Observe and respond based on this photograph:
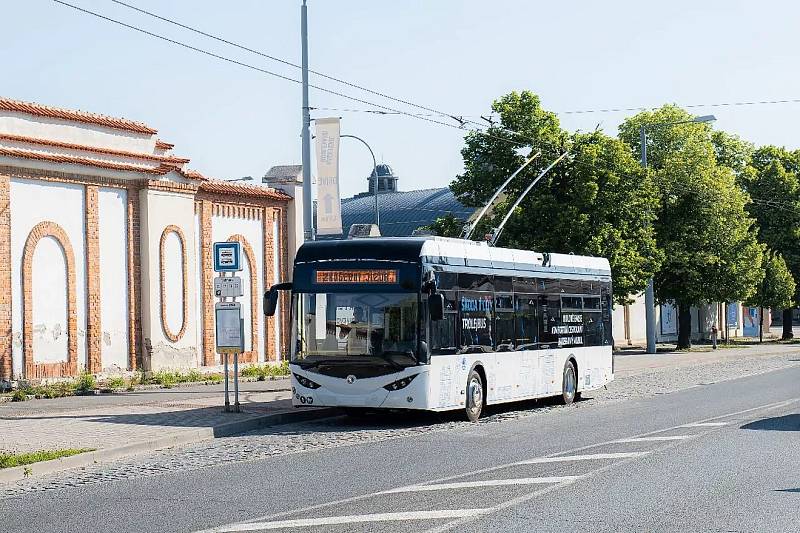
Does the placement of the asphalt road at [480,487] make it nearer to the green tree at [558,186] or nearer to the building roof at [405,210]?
the green tree at [558,186]

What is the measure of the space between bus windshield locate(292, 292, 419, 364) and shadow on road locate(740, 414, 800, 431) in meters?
5.11

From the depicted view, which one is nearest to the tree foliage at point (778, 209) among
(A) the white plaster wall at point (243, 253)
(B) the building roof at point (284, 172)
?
(B) the building roof at point (284, 172)

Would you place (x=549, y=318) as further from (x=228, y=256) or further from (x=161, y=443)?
(x=161, y=443)

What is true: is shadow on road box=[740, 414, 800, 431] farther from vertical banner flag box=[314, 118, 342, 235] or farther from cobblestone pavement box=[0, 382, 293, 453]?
vertical banner flag box=[314, 118, 342, 235]

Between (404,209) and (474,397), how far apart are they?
59.5 meters

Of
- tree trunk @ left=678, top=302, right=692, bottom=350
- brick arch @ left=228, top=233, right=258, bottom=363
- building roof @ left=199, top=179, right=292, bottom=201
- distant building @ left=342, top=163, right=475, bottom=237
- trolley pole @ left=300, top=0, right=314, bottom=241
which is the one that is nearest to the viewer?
trolley pole @ left=300, top=0, right=314, bottom=241

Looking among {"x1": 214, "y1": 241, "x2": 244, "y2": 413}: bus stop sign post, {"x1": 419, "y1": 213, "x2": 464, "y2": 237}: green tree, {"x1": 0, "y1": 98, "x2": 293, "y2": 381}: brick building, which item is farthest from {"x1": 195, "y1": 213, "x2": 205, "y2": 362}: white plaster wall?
{"x1": 214, "y1": 241, "x2": 244, "y2": 413}: bus stop sign post

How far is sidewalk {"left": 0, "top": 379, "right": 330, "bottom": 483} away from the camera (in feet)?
51.8

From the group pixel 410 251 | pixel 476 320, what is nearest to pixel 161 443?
pixel 410 251

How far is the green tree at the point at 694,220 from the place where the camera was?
177 ft

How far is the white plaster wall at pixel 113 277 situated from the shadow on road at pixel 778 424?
16493 mm

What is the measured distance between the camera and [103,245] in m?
29.9

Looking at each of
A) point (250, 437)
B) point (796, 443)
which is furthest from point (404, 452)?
point (796, 443)

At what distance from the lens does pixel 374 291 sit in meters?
19.2
